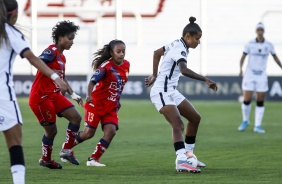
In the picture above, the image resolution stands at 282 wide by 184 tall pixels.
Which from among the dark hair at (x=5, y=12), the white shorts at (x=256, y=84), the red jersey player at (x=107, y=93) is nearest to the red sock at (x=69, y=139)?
the red jersey player at (x=107, y=93)

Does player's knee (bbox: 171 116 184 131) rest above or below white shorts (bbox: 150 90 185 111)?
below

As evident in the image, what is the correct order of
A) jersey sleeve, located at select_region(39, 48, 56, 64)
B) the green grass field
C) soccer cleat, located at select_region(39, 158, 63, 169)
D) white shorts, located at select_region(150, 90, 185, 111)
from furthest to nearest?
soccer cleat, located at select_region(39, 158, 63, 169) < jersey sleeve, located at select_region(39, 48, 56, 64) < white shorts, located at select_region(150, 90, 185, 111) < the green grass field

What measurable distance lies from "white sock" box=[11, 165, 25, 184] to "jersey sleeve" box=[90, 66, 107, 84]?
4.38 meters

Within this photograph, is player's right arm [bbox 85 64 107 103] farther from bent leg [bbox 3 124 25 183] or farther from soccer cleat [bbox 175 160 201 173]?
bent leg [bbox 3 124 25 183]

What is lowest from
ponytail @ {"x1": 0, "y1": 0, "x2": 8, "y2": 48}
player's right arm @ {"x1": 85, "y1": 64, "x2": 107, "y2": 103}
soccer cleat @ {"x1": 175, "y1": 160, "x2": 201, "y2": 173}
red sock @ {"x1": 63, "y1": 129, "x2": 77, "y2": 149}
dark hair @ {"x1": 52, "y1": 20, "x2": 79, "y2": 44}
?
soccer cleat @ {"x1": 175, "y1": 160, "x2": 201, "y2": 173}

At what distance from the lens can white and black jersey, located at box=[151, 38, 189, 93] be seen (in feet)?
39.9

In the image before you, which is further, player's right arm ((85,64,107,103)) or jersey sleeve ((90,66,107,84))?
jersey sleeve ((90,66,107,84))

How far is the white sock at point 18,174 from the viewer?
851 centimetres

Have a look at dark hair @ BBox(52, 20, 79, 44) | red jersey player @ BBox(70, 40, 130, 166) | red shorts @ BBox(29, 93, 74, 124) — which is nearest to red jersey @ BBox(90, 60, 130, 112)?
red jersey player @ BBox(70, 40, 130, 166)

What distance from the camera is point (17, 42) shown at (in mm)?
8523

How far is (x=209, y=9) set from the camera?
37.4 meters

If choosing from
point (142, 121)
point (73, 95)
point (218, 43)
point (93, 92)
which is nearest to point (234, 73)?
point (218, 43)

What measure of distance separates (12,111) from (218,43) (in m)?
29.2

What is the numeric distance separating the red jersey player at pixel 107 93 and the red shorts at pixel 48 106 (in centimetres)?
54
